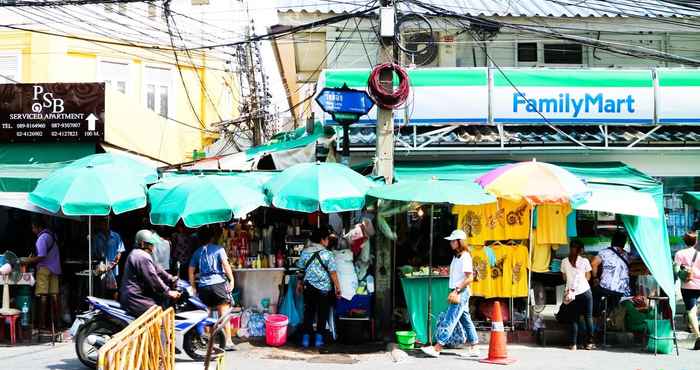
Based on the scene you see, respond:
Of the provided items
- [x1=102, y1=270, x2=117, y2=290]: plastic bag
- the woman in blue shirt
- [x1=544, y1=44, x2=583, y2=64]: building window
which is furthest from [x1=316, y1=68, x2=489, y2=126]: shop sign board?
[x1=102, y1=270, x2=117, y2=290]: plastic bag

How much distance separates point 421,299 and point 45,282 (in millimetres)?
6151

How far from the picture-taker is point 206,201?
10.2 meters

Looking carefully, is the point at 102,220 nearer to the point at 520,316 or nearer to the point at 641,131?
the point at 520,316

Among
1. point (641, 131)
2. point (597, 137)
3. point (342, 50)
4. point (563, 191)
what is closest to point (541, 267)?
point (563, 191)

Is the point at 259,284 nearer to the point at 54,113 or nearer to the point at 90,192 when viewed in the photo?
the point at 90,192

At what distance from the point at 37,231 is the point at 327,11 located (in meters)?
7.06

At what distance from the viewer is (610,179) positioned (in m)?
12.0

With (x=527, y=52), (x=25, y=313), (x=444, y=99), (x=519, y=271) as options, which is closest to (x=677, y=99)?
(x=527, y=52)

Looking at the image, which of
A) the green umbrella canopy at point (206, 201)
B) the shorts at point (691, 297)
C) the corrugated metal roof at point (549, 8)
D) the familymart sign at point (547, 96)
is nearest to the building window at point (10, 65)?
the corrugated metal roof at point (549, 8)

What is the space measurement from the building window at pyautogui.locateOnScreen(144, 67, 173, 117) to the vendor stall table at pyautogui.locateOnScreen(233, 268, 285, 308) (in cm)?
1179

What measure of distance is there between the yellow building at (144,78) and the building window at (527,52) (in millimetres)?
9309

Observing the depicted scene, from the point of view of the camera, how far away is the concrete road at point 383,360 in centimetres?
918

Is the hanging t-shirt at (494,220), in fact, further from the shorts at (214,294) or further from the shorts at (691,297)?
the shorts at (214,294)

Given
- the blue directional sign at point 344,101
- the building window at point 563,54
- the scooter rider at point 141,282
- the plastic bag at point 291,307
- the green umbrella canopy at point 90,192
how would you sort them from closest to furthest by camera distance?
the scooter rider at point 141,282 < the green umbrella canopy at point 90,192 < the plastic bag at point 291,307 < the blue directional sign at point 344,101 < the building window at point 563,54
